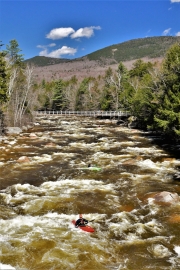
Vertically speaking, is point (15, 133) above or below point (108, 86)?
below

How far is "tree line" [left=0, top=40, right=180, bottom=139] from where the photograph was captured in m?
25.3

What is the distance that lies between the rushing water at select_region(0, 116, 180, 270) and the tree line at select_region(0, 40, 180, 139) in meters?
7.22

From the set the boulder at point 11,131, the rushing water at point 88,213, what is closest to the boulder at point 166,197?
the rushing water at point 88,213

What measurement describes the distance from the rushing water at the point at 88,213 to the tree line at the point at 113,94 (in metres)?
7.22

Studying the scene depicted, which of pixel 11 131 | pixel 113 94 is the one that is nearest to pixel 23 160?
pixel 11 131

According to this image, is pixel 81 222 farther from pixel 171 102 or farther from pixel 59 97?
pixel 59 97

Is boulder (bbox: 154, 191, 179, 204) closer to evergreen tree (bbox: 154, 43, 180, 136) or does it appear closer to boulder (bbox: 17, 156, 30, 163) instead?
evergreen tree (bbox: 154, 43, 180, 136)

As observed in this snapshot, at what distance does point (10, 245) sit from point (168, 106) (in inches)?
766

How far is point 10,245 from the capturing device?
336 inches

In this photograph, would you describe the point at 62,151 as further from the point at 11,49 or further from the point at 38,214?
the point at 11,49

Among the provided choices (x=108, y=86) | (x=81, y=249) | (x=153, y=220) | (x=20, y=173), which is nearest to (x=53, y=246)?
(x=81, y=249)

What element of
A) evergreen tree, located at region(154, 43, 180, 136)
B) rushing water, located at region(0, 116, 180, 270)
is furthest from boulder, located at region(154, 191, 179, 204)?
evergreen tree, located at region(154, 43, 180, 136)

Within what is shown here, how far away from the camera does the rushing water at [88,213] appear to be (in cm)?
802

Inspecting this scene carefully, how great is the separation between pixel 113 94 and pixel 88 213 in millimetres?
50366
